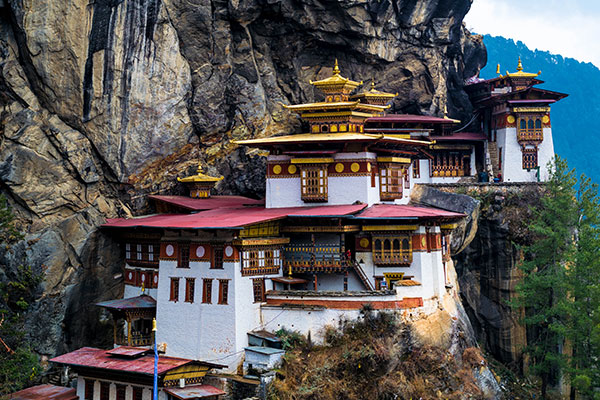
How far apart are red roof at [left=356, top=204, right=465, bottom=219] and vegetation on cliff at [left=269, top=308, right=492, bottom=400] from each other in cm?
494

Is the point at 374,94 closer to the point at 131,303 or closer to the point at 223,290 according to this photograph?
the point at 223,290

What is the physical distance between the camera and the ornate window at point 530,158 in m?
55.9

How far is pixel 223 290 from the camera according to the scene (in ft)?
127

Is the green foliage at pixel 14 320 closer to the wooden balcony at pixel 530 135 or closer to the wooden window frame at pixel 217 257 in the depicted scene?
the wooden window frame at pixel 217 257

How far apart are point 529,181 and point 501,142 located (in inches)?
146

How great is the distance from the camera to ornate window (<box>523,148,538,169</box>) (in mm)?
55938

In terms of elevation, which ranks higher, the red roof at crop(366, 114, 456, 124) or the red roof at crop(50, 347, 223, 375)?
the red roof at crop(366, 114, 456, 124)

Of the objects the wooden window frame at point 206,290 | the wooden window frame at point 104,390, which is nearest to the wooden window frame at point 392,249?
the wooden window frame at point 206,290

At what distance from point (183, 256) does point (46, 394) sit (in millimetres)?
8912

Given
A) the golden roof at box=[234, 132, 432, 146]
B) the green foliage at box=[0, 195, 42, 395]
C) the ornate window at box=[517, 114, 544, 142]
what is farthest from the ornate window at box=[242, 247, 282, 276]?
the ornate window at box=[517, 114, 544, 142]

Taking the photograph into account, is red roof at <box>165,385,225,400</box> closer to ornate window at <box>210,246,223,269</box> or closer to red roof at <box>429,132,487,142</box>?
ornate window at <box>210,246,223,269</box>

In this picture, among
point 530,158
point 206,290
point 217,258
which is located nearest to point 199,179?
point 217,258

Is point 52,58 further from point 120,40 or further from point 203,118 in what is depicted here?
point 203,118

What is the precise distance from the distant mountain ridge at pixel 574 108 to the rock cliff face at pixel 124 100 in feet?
204
